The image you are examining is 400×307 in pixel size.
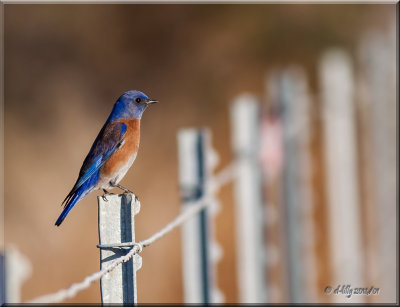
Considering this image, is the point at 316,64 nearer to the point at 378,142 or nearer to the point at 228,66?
the point at 228,66

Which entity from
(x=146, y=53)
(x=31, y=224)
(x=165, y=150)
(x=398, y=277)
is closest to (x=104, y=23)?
(x=146, y=53)

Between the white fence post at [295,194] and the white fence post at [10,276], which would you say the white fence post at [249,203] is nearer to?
the white fence post at [295,194]

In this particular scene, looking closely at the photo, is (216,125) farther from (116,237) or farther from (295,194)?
(116,237)

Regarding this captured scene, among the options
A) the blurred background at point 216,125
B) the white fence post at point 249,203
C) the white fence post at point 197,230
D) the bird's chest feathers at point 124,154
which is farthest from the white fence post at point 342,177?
the bird's chest feathers at point 124,154

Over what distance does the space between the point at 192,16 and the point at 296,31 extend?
1850 millimetres

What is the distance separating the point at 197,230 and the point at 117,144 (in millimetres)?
1495

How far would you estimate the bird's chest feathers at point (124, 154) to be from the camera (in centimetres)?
252

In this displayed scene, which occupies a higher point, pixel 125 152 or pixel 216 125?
pixel 216 125

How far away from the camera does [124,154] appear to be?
8.34ft

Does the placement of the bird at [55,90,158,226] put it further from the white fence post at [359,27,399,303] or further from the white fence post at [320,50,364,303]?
the white fence post at [359,27,399,303]

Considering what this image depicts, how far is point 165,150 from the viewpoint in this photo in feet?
30.7

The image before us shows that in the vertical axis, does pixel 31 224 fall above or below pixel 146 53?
below

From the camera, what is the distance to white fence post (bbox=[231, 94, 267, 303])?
487cm

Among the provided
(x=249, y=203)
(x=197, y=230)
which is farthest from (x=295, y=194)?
(x=197, y=230)
